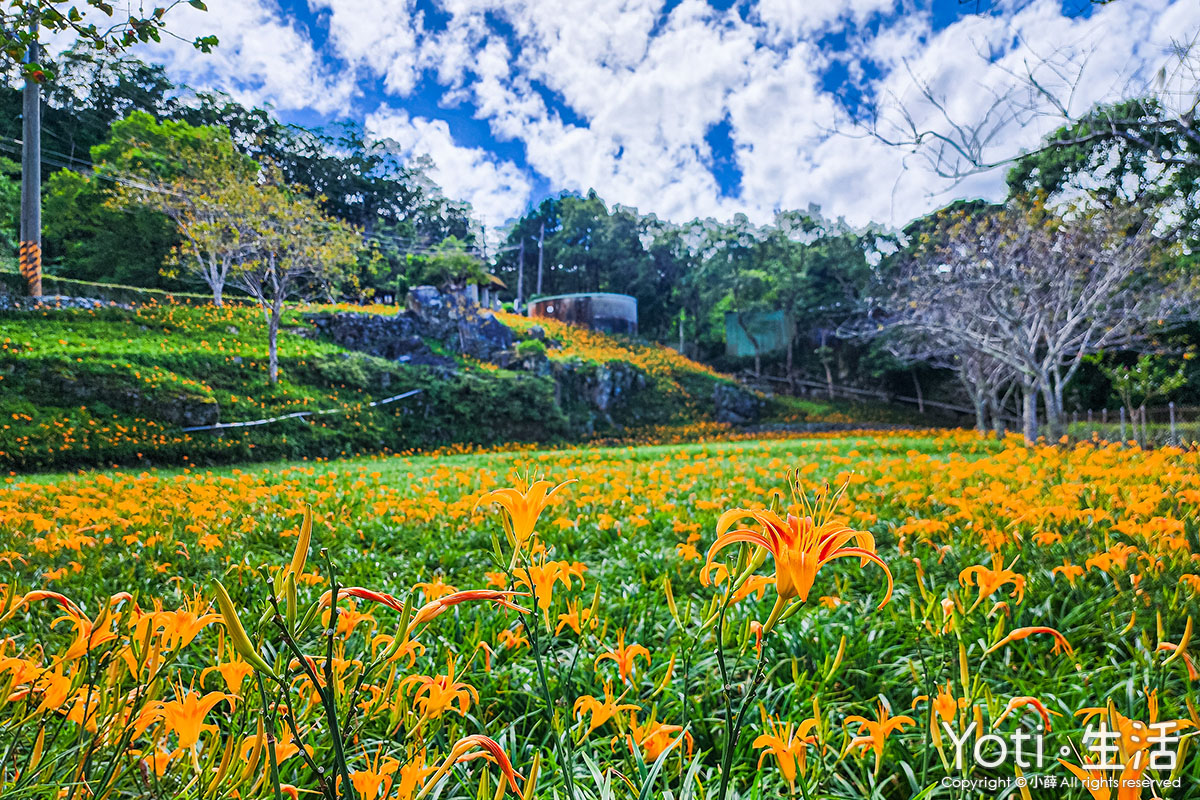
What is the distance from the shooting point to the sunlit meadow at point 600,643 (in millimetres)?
690

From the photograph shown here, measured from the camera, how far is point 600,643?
51.5 inches

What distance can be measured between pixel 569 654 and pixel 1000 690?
126cm

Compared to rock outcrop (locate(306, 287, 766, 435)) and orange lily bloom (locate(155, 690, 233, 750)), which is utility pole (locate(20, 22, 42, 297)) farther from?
orange lily bloom (locate(155, 690, 233, 750))

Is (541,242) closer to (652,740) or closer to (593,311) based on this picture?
(593,311)

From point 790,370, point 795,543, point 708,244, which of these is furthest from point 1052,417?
point 708,244

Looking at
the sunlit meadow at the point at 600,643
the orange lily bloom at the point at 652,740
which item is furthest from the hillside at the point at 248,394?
the orange lily bloom at the point at 652,740

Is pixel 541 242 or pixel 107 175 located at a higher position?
pixel 541 242

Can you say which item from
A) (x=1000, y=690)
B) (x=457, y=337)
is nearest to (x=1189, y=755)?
(x=1000, y=690)

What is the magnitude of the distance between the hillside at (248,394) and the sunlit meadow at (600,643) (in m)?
4.13

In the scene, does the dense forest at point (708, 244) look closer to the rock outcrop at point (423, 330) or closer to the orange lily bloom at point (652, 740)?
the rock outcrop at point (423, 330)

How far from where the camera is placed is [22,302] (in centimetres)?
852

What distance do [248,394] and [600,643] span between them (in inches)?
392

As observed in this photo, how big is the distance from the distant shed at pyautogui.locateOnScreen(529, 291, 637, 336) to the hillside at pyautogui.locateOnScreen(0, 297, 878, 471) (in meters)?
7.42

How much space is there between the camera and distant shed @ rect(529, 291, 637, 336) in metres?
23.3
